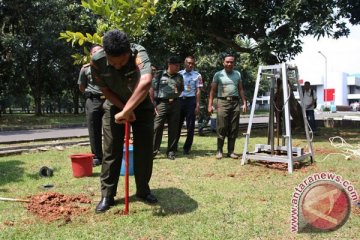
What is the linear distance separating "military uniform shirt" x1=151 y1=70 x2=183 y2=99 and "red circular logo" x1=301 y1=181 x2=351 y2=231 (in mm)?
4317

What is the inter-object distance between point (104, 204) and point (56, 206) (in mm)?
534

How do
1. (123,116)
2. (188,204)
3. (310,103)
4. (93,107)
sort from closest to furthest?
(123,116) → (188,204) → (93,107) → (310,103)

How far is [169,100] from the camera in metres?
7.23

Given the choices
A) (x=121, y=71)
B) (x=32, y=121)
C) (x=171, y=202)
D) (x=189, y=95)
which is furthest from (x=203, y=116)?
(x=32, y=121)

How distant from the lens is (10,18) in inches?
888

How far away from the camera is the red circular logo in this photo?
2.98m

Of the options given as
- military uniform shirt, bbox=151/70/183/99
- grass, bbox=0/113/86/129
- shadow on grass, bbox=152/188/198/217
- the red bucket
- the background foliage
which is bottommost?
shadow on grass, bbox=152/188/198/217

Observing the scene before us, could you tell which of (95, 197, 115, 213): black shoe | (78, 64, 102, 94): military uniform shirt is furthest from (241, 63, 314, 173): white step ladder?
(95, 197, 115, 213): black shoe

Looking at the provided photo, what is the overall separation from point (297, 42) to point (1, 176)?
25.3 feet

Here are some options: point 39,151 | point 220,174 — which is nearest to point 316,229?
point 220,174

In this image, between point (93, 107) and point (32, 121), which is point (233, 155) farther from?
point (32, 121)

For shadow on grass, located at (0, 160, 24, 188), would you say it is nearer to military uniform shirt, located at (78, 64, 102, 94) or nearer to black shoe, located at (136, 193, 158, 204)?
military uniform shirt, located at (78, 64, 102, 94)

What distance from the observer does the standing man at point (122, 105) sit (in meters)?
3.60

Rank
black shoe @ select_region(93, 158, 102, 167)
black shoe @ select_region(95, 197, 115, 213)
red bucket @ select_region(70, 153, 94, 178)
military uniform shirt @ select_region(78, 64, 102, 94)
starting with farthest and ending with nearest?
black shoe @ select_region(93, 158, 102, 167), military uniform shirt @ select_region(78, 64, 102, 94), red bucket @ select_region(70, 153, 94, 178), black shoe @ select_region(95, 197, 115, 213)
